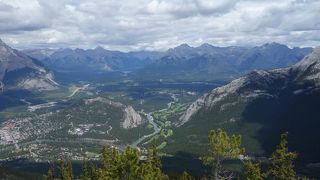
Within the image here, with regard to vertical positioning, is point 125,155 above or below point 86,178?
above

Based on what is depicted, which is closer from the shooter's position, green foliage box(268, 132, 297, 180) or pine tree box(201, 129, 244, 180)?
pine tree box(201, 129, 244, 180)

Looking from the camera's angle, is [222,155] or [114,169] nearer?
[222,155]

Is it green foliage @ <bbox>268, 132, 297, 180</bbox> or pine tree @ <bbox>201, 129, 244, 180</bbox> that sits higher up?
pine tree @ <bbox>201, 129, 244, 180</bbox>

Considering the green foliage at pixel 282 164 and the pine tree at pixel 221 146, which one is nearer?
the pine tree at pixel 221 146

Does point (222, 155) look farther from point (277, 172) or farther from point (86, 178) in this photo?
point (86, 178)

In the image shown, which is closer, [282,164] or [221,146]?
[221,146]

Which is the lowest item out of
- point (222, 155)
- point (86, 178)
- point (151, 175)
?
point (86, 178)

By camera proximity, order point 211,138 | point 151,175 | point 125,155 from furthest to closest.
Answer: point 151,175 < point 125,155 < point 211,138

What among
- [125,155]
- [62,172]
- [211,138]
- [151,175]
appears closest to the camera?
[211,138]

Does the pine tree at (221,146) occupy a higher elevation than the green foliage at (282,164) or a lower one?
higher

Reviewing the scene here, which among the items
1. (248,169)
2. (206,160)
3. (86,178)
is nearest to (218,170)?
(206,160)

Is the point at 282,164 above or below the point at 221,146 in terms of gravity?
below
